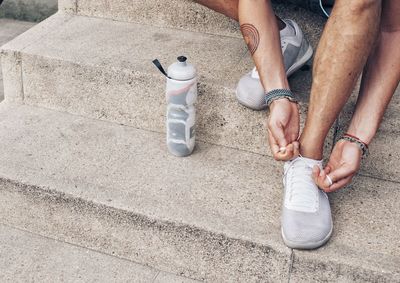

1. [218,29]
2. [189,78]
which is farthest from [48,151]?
[218,29]

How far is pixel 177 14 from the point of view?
3033mm

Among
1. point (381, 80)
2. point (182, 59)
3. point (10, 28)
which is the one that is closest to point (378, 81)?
point (381, 80)

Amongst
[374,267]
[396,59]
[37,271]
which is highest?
[396,59]

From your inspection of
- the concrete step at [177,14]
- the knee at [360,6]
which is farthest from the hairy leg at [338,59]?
the concrete step at [177,14]

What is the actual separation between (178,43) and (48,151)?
32.1 inches

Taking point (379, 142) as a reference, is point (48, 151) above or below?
below

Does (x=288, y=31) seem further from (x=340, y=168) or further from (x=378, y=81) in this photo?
(x=340, y=168)

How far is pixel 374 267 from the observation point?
1998mm

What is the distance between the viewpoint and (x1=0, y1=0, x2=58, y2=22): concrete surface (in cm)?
417

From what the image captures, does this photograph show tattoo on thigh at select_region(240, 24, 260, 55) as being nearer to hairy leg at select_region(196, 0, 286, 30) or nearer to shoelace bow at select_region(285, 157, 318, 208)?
hairy leg at select_region(196, 0, 286, 30)

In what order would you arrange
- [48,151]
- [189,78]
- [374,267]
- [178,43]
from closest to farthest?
[374,267] → [189,78] → [48,151] → [178,43]

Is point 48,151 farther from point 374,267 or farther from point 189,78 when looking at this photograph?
point 374,267

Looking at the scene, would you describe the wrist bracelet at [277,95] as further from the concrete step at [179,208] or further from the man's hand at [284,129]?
the concrete step at [179,208]

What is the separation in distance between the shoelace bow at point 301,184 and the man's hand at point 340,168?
0.03 metres
